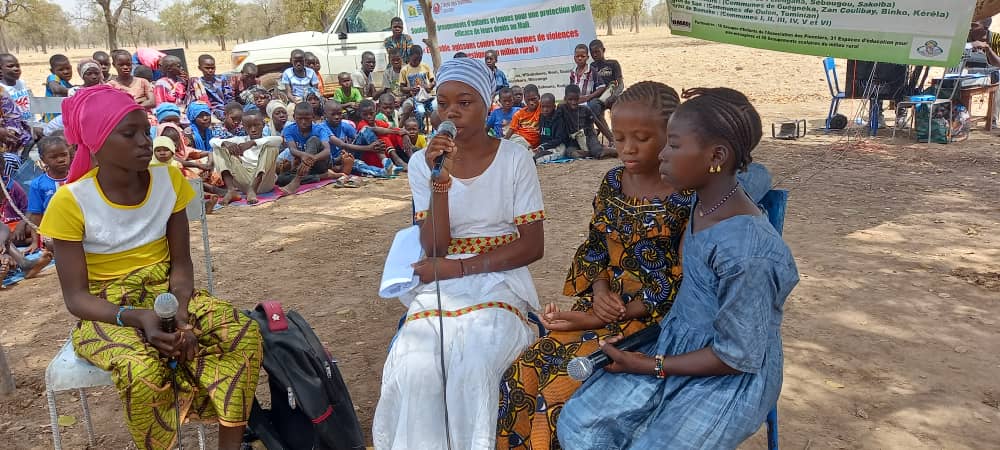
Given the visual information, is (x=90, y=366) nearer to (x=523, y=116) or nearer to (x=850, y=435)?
(x=850, y=435)

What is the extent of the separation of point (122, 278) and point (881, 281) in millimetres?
4048

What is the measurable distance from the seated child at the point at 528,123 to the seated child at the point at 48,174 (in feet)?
16.6

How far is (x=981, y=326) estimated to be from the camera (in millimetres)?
3703

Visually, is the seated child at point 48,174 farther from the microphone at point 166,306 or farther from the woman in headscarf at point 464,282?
the woman in headscarf at point 464,282

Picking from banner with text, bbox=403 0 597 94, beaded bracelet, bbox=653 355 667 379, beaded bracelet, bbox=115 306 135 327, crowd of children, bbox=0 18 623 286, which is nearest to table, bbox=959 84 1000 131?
crowd of children, bbox=0 18 623 286

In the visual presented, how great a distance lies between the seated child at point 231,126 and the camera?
826cm

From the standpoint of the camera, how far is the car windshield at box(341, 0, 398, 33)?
12.4 meters

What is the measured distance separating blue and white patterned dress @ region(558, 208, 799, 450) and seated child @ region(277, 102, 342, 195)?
6448 mm

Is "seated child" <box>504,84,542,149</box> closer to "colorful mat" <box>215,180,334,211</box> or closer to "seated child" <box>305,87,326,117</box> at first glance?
"colorful mat" <box>215,180,334,211</box>

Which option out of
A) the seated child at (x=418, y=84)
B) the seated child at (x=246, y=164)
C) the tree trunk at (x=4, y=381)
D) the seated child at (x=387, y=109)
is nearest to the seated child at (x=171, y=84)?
the seated child at (x=246, y=164)

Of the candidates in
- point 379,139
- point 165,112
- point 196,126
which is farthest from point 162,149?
point 379,139

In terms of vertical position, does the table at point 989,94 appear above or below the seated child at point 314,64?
below

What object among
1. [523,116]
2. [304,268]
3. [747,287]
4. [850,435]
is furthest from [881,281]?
[523,116]

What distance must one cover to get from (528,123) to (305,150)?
2786 millimetres
